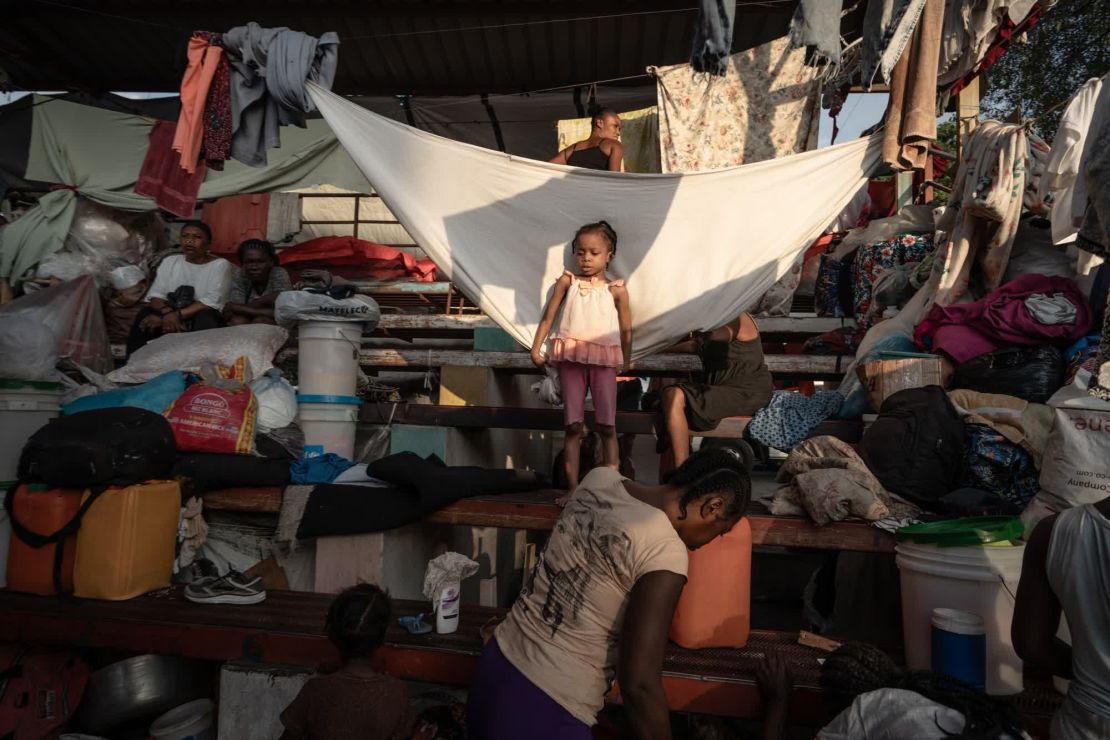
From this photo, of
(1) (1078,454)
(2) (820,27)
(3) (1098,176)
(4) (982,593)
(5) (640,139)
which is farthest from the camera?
(5) (640,139)

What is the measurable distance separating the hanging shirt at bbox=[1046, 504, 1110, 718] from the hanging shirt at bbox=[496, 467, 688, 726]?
817 mm

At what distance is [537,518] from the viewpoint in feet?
9.18

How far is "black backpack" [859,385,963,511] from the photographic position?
2.83 metres

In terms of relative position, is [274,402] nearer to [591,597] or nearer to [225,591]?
[225,591]

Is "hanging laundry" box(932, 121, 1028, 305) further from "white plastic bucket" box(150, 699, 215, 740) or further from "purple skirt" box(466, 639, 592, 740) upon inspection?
"white plastic bucket" box(150, 699, 215, 740)

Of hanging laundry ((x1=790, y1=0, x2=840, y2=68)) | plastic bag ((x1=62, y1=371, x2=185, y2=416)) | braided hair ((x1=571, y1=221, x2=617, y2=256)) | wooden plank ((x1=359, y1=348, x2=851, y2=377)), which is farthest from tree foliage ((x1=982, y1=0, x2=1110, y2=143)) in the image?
plastic bag ((x1=62, y1=371, x2=185, y2=416))

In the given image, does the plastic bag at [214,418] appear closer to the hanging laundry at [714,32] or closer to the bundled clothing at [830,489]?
the bundled clothing at [830,489]

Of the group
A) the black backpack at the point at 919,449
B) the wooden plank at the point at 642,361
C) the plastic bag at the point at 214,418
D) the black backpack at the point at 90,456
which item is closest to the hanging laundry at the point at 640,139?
the wooden plank at the point at 642,361

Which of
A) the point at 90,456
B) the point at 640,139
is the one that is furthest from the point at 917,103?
the point at 90,456

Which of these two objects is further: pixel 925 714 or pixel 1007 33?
pixel 1007 33

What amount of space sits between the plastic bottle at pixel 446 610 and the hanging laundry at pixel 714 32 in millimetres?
2810

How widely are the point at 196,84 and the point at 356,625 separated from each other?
2.93 meters

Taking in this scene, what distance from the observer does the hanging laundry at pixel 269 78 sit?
3293mm

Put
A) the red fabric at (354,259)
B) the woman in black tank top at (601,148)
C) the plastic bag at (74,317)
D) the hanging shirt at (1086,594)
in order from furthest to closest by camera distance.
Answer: the red fabric at (354,259) < the plastic bag at (74,317) < the woman in black tank top at (601,148) < the hanging shirt at (1086,594)
